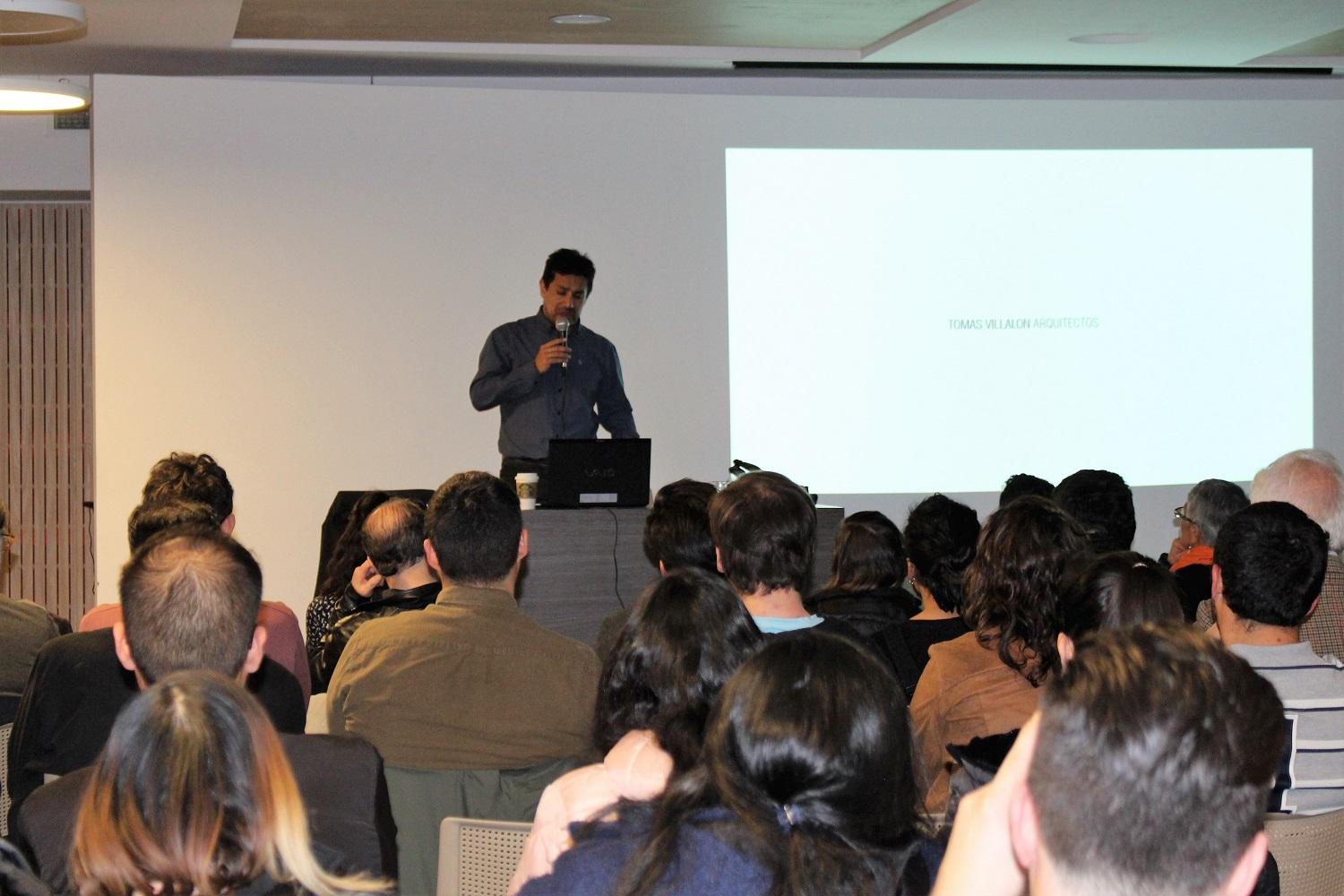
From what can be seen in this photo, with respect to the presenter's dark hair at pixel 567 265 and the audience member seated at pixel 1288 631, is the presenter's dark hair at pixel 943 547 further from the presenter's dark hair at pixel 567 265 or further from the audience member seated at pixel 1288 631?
the presenter's dark hair at pixel 567 265

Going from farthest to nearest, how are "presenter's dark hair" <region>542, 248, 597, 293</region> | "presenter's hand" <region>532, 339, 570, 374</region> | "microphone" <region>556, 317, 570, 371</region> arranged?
"presenter's dark hair" <region>542, 248, 597, 293</region>
"microphone" <region>556, 317, 570, 371</region>
"presenter's hand" <region>532, 339, 570, 374</region>

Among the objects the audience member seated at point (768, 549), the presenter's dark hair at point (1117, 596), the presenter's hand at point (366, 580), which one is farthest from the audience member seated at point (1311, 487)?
the presenter's hand at point (366, 580)

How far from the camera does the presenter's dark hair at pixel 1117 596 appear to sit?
2297 mm

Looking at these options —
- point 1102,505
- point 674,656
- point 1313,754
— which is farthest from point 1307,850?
point 1102,505

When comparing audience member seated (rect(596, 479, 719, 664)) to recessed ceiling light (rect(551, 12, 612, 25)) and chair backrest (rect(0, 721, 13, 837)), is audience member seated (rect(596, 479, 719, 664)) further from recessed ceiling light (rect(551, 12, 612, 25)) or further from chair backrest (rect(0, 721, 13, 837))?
recessed ceiling light (rect(551, 12, 612, 25))

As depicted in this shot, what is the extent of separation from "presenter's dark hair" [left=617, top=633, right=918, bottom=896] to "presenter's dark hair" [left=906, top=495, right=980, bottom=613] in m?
2.25

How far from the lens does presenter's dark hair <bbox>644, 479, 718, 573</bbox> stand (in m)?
3.38

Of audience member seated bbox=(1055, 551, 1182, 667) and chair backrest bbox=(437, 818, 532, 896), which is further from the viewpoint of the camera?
audience member seated bbox=(1055, 551, 1182, 667)

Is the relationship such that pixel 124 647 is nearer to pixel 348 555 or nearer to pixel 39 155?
pixel 348 555

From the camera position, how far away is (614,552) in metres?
5.45

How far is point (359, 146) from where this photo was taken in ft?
22.8

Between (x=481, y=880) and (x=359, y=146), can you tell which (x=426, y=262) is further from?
(x=481, y=880)

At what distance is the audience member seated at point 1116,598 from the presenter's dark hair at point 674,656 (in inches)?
28.0

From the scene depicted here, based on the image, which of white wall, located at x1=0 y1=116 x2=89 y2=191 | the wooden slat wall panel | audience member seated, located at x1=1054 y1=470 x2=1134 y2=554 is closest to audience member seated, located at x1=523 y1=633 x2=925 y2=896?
audience member seated, located at x1=1054 y1=470 x2=1134 y2=554
